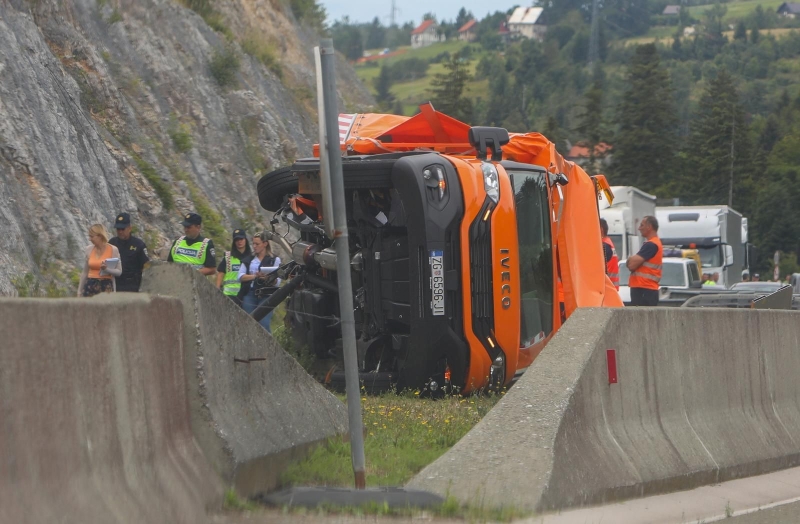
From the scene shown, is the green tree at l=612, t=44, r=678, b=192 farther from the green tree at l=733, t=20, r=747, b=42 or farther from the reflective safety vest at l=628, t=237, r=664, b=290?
the green tree at l=733, t=20, r=747, b=42

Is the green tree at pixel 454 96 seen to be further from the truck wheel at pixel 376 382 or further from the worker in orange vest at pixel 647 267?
the truck wheel at pixel 376 382

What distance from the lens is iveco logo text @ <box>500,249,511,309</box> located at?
9727 millimetres

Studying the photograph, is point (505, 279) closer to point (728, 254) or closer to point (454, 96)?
point (728, 254)

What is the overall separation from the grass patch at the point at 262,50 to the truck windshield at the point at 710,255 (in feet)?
42.2

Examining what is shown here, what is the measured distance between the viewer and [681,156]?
90438mm

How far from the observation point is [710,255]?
3306 cm

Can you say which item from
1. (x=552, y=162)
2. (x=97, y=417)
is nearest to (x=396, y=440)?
(x=97, y=417)

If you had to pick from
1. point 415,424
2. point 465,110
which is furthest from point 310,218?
point 465,110

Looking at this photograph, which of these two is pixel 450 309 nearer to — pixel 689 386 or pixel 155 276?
pixel 689 386

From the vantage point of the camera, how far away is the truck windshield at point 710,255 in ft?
107

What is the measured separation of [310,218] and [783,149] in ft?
307

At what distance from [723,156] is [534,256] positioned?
79.6 metres

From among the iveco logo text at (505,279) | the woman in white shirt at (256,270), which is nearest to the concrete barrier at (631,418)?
the iveco logo text at (505,279)

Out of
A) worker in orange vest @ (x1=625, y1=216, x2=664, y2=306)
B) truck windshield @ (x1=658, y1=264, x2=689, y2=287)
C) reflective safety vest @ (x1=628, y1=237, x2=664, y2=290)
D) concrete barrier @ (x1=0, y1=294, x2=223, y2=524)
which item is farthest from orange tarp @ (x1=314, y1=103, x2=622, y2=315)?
truck windshield @ (x1=658, y1=264, x2=689, y2=287)
